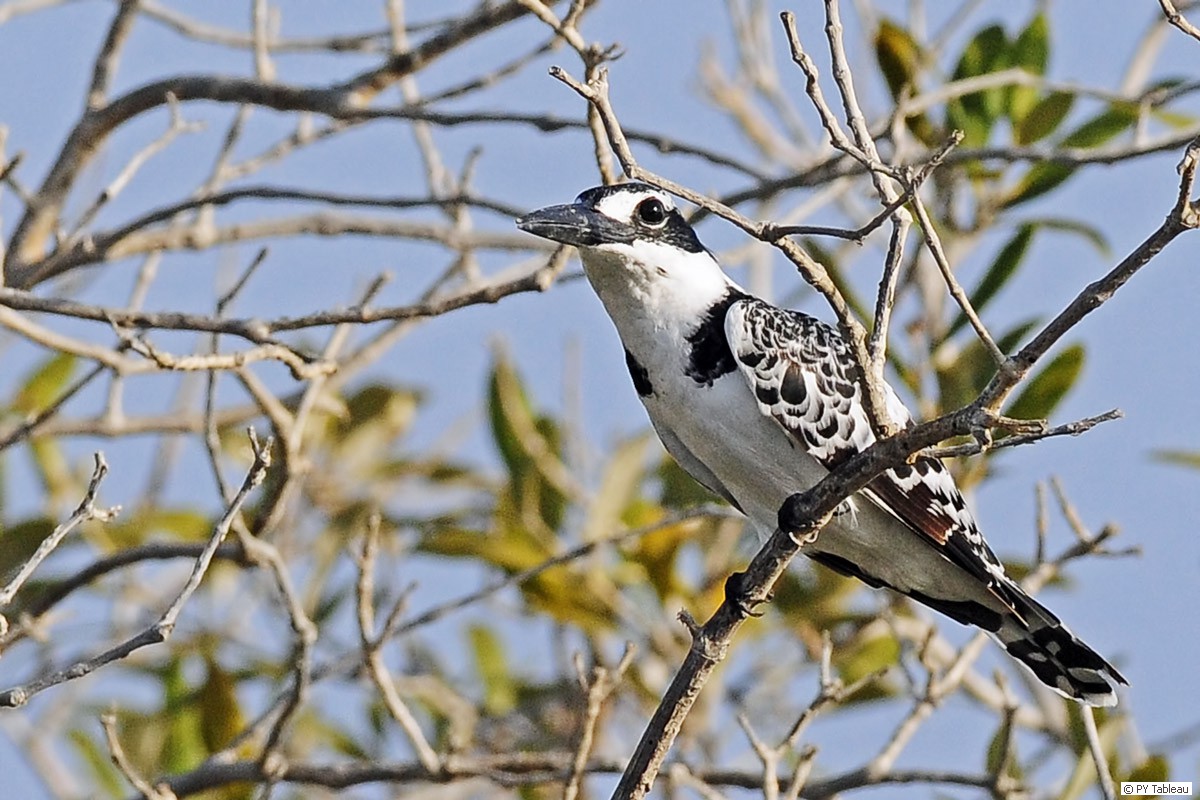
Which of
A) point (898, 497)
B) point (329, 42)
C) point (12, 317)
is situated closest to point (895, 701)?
point (898, 497)

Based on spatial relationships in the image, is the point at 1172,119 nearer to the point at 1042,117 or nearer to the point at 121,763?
the point at 1042,117

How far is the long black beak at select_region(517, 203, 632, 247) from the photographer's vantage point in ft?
12.4

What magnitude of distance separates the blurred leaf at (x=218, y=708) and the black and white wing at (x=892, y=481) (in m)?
1.84

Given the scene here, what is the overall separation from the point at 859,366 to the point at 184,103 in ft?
7.62

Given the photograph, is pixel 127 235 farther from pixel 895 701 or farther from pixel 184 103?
pixel 895 701

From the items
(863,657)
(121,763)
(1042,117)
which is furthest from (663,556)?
(121,763)

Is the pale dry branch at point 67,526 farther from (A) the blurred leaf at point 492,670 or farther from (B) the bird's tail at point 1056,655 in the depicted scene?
(A) the blurred leaf at point 492,670

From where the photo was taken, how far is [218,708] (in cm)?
517

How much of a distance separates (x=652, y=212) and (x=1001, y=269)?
1.23 m

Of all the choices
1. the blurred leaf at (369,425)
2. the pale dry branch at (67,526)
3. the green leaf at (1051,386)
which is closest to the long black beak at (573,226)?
the pale dry branch at (67,526)

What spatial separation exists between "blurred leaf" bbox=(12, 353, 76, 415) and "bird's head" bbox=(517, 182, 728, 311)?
2.55 metres

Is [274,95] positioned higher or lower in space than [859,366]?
higher

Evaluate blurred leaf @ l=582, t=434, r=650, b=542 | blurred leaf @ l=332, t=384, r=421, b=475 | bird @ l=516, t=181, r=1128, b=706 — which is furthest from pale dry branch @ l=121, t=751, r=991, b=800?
blurred leaf @ l=332, t=384, r=421, b=475

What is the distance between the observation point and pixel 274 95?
448 centimetres
